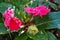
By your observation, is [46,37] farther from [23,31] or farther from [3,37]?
[3,37]

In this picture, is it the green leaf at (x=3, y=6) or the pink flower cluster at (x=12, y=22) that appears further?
the green leaf at (x=3, y=6)

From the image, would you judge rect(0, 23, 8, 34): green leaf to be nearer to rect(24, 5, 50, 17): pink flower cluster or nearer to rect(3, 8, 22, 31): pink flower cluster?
rect(3, 8, 22, 31): pink flower cluster

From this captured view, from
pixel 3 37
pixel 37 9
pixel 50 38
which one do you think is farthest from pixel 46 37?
pixel 3 37

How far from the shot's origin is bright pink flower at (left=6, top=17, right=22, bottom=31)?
3.39 feet

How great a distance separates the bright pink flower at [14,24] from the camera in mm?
1035

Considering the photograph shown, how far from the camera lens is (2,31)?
1.11m

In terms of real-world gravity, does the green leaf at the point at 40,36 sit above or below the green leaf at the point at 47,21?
below

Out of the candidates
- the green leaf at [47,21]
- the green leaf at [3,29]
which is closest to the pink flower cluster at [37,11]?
the green leaf at [47,21]

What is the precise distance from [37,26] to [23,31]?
92 mm

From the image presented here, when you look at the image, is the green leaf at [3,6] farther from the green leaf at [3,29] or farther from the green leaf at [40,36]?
the green leaf at [40,36]

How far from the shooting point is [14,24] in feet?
3.41

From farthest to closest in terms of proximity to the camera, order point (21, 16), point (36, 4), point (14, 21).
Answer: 1. point (36, 4)
2. point (21, 16)
3. point (14, 21)

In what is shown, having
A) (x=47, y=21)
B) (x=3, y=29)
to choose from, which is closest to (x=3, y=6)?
(x=3, y=29)

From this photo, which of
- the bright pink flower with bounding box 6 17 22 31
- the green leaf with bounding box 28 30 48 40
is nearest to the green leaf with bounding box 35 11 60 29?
the green leaf with bounding box 28 30 48 40
